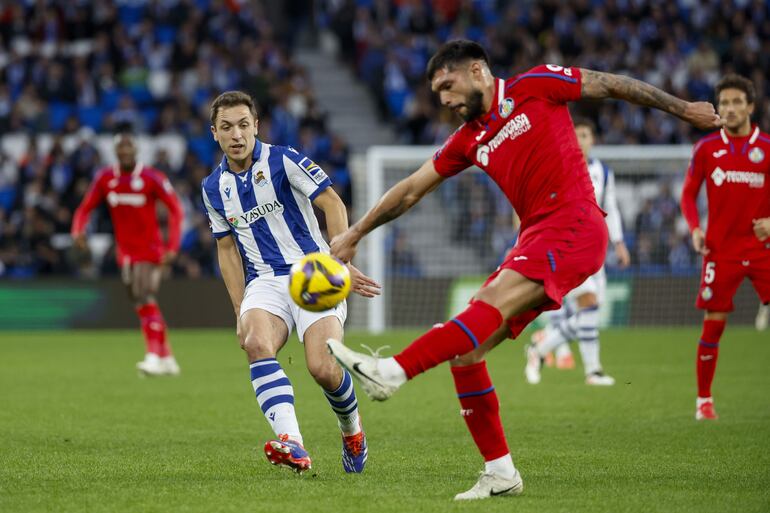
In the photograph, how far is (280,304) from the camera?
23.3 ft

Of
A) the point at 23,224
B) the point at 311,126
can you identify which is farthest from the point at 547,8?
the point at 23,224

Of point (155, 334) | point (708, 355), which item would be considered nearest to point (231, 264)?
point (708, 355)

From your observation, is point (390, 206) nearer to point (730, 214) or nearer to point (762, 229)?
point (762, 229)

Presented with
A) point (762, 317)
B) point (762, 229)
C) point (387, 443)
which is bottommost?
point (762, 317)

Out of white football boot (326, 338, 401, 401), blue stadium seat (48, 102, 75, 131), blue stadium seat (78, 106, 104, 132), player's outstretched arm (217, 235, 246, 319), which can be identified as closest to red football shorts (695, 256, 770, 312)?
player's outstretched arm (217, 235, 246, 319)

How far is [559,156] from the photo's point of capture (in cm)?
Result: 606

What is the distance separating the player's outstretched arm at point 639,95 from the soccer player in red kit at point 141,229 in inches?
333

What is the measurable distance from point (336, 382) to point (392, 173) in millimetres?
14548

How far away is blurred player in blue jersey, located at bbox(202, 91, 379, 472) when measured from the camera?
686cm

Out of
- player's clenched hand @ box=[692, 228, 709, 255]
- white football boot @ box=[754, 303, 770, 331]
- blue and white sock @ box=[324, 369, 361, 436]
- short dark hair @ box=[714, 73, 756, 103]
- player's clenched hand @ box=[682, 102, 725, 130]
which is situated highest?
short dark hair @ box=[714, 73, 756, 103]

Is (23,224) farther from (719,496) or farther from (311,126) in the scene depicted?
(719,496)

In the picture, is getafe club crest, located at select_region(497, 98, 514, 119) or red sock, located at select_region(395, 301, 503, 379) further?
getafe club crest, located at select_region(497, 98, 514, 119)

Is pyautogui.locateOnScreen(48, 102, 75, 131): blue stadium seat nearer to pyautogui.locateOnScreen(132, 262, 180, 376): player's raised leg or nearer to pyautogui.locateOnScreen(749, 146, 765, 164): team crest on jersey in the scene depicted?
pyautogui.locateOnScreen(132, 262, 180, 376): player's raised leg

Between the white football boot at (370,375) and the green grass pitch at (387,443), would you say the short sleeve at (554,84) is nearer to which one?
the white football boot at (370,375)
